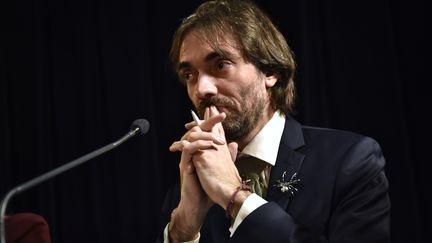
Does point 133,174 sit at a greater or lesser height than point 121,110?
lesser

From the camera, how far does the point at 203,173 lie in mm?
1771

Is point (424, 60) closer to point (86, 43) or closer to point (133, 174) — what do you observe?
point (133, 174)

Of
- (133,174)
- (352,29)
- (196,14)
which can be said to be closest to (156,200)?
(133,174)

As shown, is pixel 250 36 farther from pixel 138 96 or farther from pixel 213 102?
pixel 138 96

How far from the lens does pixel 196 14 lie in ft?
7.30

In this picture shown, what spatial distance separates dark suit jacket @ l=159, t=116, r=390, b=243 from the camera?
5.37 feet

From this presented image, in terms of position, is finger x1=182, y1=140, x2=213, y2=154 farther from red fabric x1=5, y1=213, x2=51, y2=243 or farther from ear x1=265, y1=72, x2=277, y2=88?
red fabric x1=5, y1=213, x2=51, y2=243

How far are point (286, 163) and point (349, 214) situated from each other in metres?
0.29

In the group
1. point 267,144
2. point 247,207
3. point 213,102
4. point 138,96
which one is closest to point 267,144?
point 267,144

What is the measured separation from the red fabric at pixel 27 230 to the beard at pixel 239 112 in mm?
680

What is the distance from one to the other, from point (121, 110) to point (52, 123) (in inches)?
17.8

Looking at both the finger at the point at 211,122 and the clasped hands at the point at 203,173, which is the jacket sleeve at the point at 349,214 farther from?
the finger at the point at 211,122

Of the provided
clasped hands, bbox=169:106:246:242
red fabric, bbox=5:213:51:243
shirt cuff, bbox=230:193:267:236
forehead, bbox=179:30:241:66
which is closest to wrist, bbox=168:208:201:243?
clasped hands, bbox=169:106:246:242

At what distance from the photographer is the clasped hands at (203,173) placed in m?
1.74
